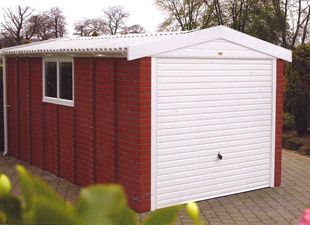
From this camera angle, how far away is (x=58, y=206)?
823mm

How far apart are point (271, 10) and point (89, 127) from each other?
26.1 metres

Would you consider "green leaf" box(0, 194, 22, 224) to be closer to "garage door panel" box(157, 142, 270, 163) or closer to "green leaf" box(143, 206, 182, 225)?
"green leaf" box(143, 206, 182, 225)

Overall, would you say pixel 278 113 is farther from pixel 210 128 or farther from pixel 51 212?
pixel 51 212

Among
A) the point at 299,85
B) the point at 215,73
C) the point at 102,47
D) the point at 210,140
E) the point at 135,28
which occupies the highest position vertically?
the point at 135,28

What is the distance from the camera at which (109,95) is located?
8.47 metres

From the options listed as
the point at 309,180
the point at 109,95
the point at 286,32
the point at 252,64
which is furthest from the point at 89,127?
the point at 286,32

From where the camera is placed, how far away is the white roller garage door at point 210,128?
26.2 feet

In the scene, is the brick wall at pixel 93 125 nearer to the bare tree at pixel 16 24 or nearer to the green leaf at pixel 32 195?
the green leaf at pixel 32 195

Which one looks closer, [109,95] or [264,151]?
[109,95]

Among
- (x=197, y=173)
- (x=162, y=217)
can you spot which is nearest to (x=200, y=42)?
(x=197, y=173)

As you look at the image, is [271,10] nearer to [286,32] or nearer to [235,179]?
[286,32]

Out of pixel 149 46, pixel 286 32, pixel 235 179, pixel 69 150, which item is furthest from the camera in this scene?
pixel 286 32

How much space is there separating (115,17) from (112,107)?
31.2 meters

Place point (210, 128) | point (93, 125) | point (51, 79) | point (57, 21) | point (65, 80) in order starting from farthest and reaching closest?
1. point (57, 21)
2. point (51, 79)
3. point (65, 80)
4. point (93, 125)
5. point (210, 128)
